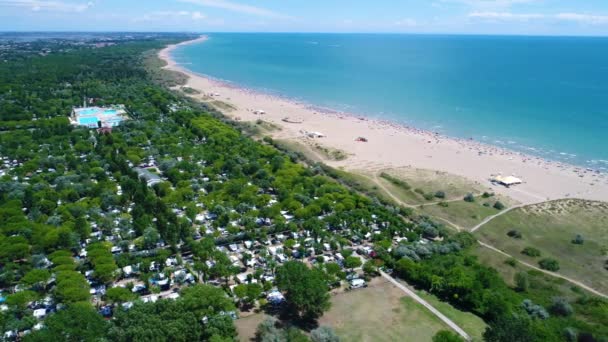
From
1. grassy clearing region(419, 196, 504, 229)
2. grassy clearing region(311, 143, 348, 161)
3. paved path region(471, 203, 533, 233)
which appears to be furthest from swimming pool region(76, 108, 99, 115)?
paved path region(471, 203, 533, 233)

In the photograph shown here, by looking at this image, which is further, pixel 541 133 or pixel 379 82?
pixel 379 82

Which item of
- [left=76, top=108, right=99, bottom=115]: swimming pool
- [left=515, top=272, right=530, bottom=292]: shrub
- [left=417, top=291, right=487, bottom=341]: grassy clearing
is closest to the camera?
[left=417, top=291, right=487, bottom=341]: grassy clearing

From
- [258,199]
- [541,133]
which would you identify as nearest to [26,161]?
[258,199]

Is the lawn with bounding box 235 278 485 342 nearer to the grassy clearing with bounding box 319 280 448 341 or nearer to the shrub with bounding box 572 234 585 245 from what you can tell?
the grassy clearing with bounding box 319 280 448 341

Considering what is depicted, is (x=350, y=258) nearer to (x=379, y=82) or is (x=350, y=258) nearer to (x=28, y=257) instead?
(x=28, y=257)

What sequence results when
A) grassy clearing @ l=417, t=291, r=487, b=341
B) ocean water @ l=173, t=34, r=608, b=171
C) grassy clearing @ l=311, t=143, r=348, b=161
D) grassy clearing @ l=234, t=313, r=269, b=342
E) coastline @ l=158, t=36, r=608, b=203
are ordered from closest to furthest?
grassy clearing @ l=234, t=313, r=269, b=342
grassy clearing @ l=417, t=291, r=487, b=341
coastline @ l=158, t=36, r=608, b=203
grassy clearing @ l=311, t=143, r=348, b=161
ocean water @ l=173, t=34, r=608, b=171

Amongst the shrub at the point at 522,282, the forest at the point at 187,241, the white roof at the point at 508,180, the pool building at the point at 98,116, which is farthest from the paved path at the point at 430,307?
the pool building at the point at 98,116

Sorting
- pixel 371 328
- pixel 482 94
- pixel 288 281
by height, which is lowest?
pixel 371 328

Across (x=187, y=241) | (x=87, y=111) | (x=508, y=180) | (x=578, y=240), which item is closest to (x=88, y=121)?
(x=87, y=111)
